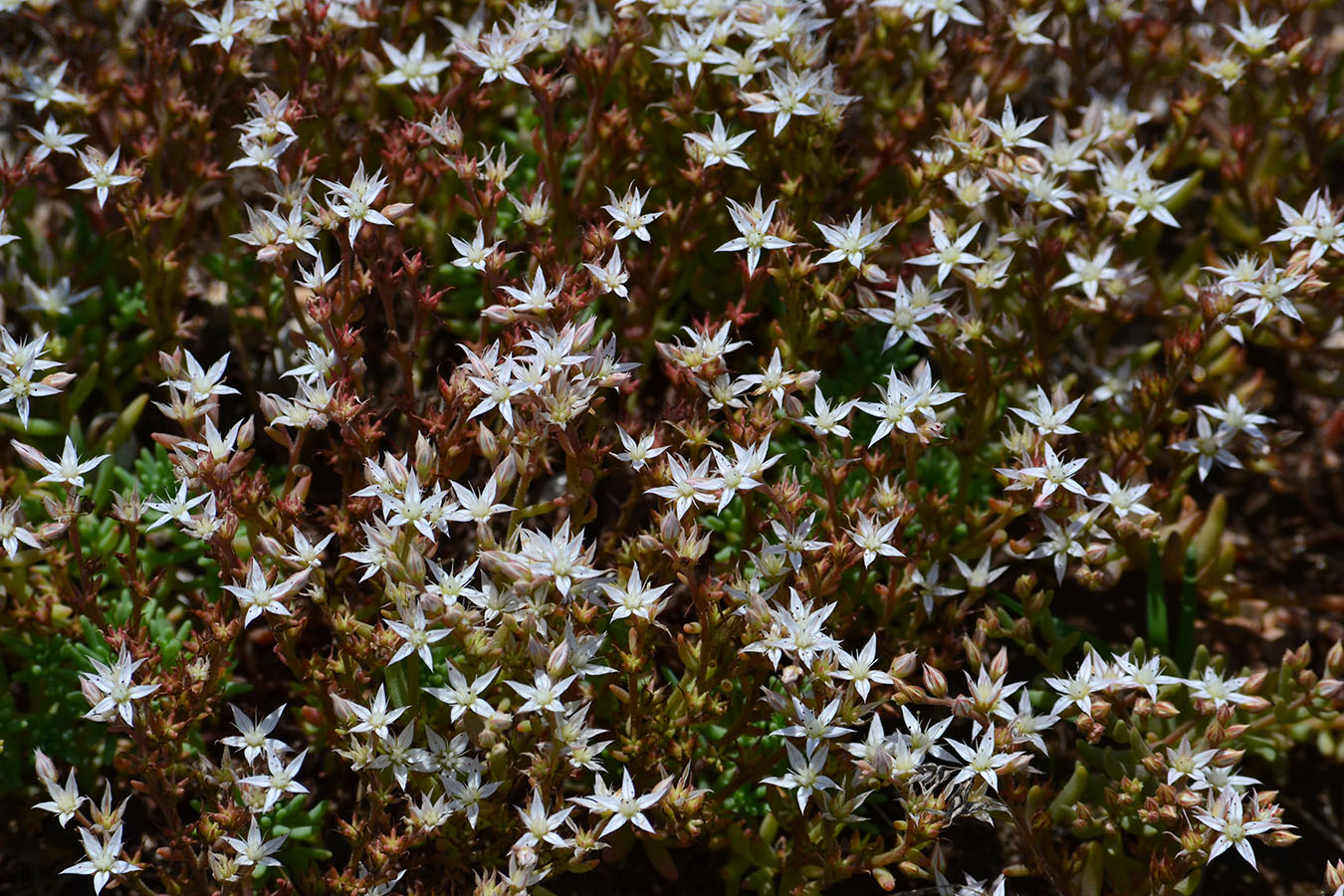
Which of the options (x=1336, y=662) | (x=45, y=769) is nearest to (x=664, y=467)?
(x=45, y=769)

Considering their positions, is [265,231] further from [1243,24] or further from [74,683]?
[1243,24]

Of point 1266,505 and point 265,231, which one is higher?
point 265,231

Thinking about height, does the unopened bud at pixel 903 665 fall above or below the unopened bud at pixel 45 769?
above

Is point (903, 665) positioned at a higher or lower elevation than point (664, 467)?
lower

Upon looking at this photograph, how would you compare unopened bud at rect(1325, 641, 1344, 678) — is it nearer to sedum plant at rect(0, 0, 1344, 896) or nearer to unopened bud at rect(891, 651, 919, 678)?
sedum plant at rect(0, 0, 1344, 896)

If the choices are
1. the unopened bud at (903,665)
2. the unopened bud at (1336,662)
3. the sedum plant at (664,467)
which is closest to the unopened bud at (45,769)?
the sedum plant at (664,467)

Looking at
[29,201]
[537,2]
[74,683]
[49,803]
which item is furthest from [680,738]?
[29,201]

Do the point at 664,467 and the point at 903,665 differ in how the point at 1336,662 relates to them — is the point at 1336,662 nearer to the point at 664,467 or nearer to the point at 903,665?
the point at 903,665

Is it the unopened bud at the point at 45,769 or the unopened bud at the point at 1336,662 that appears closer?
the unopened bud at the point at 45,769

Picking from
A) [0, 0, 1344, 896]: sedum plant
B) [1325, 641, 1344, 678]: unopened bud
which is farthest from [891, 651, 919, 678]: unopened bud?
[1325, 641, 1344, 678]: unopened bud

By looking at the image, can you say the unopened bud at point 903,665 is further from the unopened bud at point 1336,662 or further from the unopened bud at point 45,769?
the unopened bud at point 45,769

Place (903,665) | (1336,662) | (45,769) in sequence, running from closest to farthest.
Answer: (45,769), (903,665), (1336,662)
